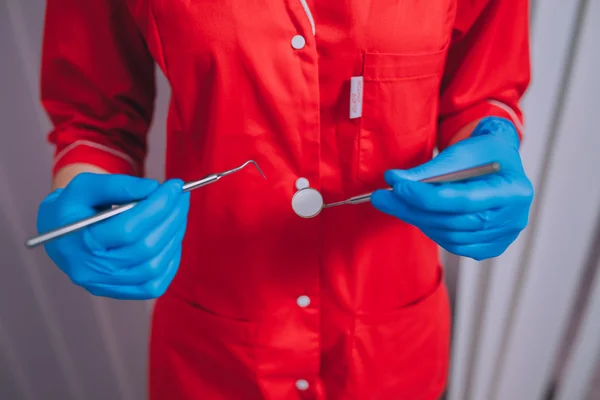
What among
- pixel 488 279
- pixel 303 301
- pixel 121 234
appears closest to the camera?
pixel 121 234

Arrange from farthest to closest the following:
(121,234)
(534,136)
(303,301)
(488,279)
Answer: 1. (488,279)
2. (534,136)
3. (303,301)
4. (121,234)

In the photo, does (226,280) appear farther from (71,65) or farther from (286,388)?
(71,65)

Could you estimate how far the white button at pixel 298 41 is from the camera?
0.45m

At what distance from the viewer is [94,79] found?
1.83 ft

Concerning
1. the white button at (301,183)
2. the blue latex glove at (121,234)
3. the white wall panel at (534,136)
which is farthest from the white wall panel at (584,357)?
the blue latex glove at (121,234)

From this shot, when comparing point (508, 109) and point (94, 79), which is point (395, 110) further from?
point (94, 79)

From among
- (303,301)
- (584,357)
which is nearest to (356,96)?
(303,301)

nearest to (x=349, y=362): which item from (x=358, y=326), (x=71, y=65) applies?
(x=358, y=326)

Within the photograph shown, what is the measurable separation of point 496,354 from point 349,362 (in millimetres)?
614

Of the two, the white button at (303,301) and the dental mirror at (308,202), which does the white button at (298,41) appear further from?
the white button at (303,301)

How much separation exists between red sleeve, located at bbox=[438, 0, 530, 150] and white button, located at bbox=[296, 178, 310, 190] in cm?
25

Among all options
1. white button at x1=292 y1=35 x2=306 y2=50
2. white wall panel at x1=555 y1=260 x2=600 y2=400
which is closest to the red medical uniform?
white button at x1=292 y1=35 x2=306 y2=50

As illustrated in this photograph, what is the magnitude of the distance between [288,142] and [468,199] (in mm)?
216

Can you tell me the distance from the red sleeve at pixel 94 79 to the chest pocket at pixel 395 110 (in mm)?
339
